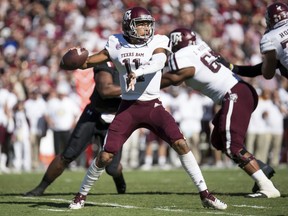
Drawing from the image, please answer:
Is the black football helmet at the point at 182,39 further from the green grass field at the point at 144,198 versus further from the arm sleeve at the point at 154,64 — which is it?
the green grass field at the point at 144,198

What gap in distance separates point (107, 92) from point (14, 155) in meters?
7.78

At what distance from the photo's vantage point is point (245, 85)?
27.1 feet

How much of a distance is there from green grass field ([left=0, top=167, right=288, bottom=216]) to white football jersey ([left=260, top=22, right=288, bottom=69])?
4.89ft

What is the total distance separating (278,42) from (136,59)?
166 centimetres

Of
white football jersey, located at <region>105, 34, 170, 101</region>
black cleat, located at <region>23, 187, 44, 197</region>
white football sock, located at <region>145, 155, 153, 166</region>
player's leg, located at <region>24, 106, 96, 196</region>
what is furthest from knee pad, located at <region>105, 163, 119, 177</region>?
white football sock, located at <region>145, 155, 153, 166</region>

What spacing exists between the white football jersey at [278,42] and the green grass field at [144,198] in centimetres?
149

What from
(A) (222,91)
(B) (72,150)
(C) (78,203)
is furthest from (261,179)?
(B) (72,150)

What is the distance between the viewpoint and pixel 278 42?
7.93m

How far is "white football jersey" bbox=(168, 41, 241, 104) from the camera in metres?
8.09

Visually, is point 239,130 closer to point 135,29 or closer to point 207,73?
point 207,73

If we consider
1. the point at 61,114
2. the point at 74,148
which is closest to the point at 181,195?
the point at 74,148

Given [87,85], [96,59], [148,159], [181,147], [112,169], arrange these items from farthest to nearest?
1. [148,159]
2. [87,85]
3. [112,169]
4. [96,59]
5. [181,147]

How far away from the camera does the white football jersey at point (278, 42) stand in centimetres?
793

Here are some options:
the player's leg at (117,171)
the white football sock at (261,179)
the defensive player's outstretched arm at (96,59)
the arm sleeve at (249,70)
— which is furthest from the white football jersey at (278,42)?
Answer: the player's leg at (117,171)
